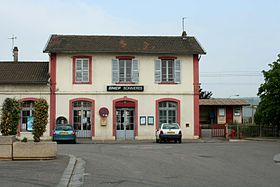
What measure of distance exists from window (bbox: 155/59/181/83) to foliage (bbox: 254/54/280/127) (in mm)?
6678

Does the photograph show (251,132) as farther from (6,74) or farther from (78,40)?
(6,74)

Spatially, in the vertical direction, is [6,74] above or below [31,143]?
above

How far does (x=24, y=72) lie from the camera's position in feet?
124

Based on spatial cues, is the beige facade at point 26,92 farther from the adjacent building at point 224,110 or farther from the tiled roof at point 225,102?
the adjacent building at point 224,110

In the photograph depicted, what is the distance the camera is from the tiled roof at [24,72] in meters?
36.0

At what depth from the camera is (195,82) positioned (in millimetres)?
37094

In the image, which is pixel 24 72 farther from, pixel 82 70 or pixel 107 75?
pixel 107 75

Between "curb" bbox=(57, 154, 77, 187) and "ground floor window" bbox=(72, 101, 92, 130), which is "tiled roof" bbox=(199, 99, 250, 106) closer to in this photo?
"ground floor window" bbox=(72, 101, 92, 130)

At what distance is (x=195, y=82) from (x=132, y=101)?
5.08 m

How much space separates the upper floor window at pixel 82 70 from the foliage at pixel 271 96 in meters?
13.5

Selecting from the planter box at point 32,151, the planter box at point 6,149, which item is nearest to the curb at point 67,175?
the planter box at point 32,151

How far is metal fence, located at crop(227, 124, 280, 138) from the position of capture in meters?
39.5

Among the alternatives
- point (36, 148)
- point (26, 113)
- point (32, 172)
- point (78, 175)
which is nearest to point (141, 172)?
point (78, 175)

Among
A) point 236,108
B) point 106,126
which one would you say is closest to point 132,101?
point 106,126
